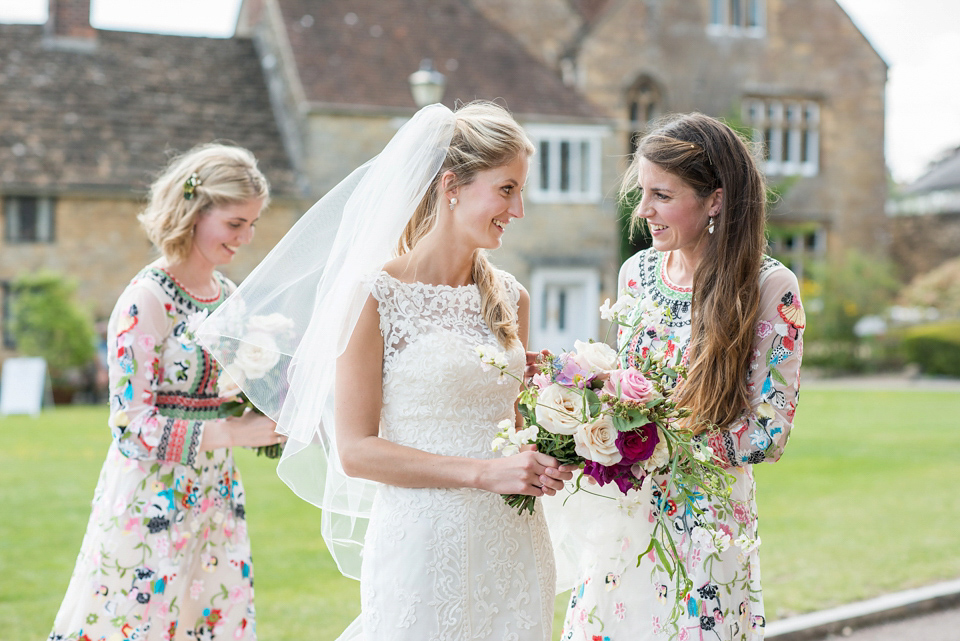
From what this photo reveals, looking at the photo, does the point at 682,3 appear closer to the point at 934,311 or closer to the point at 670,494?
the point at 934,311

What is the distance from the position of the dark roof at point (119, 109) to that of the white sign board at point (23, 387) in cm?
546

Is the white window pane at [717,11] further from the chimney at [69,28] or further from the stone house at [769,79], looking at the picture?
the chimney at [69,28]

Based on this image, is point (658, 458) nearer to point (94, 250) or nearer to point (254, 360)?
point (254, 360)

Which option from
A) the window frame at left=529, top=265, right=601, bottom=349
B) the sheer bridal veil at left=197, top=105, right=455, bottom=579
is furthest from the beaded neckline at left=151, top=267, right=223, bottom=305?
the window frame at left=529, top=265, right=601, bottom=349

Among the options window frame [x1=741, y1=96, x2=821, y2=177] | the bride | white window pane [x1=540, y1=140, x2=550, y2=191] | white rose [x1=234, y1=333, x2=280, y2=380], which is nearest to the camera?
the bride

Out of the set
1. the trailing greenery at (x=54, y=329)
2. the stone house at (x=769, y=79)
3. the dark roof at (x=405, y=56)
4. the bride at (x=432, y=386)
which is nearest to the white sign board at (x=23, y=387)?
the trailing greenery at (x=54, y=329)

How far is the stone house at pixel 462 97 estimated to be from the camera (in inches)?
901

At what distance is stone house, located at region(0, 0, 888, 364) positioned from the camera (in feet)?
75.1

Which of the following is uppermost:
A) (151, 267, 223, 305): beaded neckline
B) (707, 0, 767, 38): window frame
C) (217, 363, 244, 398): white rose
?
(707, 0, 767, 38): window frame

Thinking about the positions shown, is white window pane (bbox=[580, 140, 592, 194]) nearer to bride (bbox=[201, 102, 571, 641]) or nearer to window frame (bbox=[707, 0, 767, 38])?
window frame (bbox=[707, 0, 767, 38])

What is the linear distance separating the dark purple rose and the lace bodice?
0.52 metres

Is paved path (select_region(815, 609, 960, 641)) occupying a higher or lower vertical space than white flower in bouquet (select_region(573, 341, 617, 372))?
lower

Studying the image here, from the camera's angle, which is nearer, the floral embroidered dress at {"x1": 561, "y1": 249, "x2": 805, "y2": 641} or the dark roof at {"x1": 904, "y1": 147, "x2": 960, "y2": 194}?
the floral embroidered dress at {"x1": 561, "y1": 249, "x2": 805, "y2": 641}

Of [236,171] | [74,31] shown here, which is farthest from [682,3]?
[236,171]
